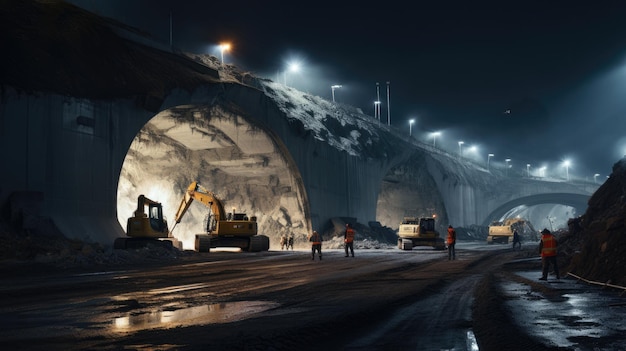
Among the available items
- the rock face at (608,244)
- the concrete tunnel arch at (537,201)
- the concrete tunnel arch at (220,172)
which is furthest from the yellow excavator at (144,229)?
the concrete tunnel arch at (537,201)

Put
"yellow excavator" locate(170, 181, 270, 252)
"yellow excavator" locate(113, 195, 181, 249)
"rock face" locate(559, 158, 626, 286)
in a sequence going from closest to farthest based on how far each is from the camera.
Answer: "rock face" locate(559, 158, 626, 286) → "yellow excavator" locate(113, 195, 181, 249) → "yellow excavator" locate(170, 181, 270, 252)

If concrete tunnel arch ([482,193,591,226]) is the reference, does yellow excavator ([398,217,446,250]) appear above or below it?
below

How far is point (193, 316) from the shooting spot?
30.7 feet

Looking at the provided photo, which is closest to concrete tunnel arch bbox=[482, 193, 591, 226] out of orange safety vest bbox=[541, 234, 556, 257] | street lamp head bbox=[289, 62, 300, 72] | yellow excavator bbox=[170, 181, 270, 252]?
street lamp head bbox=[289, 62, 300, 72]

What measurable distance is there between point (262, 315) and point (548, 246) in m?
10.4

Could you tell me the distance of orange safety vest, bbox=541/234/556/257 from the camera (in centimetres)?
1691

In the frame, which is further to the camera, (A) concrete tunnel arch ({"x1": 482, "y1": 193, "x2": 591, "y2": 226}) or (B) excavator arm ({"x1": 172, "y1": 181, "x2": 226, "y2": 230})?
(A) concrete tunnel arch ({"x1": 482, "y1": 193, "x2": 591, "y2": 226})

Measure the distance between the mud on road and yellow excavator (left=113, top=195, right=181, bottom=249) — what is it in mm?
11724

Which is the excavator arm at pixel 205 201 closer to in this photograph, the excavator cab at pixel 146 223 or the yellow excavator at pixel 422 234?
the excavator cab at pixel 146 223

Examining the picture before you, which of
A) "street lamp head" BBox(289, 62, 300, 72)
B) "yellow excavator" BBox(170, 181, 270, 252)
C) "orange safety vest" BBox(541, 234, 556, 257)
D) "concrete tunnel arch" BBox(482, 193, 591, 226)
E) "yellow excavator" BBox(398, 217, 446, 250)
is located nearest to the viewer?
"orange safety vest" BBox(541, 234, 556, 257)

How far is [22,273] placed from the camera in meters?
19.4

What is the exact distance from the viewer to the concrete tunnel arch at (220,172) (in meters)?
43.8

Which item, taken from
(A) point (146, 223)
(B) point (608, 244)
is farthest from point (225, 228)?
(B) point (608, 244)

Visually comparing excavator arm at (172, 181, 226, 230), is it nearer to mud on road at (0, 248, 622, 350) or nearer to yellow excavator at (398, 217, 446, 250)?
yellow excavator at (398, 217, 446, 250)
